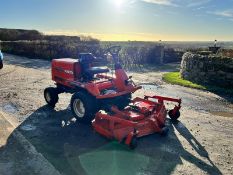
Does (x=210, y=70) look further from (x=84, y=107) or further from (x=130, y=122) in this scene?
(x=130, y=122)

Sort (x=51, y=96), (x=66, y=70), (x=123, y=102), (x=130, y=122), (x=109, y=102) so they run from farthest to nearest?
(x=51, y=96) → (x=66, y=70) → (x=123, y=102) → (x=109, y=102) → (x=130, y=122)

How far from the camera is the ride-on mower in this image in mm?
7250

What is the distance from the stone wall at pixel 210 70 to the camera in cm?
1512

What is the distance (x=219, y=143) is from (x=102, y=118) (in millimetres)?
2971

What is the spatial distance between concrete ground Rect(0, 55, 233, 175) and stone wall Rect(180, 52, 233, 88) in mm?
4550

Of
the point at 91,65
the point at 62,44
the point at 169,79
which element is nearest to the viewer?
the point at 91,65

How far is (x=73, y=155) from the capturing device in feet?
21.4

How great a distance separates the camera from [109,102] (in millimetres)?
8500

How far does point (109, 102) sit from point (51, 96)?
251cm

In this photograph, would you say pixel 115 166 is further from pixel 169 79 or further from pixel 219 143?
pixel 169 79

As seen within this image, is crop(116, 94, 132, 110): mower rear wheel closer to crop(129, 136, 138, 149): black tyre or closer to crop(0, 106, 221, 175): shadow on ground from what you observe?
crop(0, 106, 221, 175): shadow on ground

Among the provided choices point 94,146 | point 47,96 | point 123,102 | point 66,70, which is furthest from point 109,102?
point 47,96

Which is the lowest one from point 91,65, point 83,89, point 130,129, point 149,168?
point 149,168

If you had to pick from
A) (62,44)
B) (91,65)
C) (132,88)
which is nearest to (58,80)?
(91,65)
